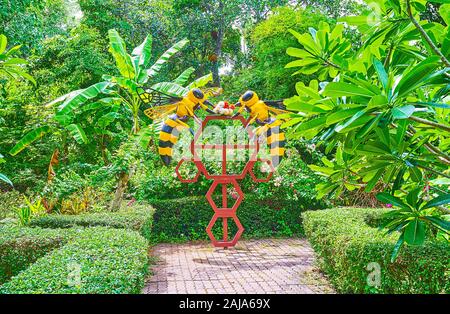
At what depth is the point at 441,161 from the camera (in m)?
2.11

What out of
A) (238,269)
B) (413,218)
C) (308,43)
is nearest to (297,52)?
(308,43)

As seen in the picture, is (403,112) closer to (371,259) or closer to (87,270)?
(87,270)

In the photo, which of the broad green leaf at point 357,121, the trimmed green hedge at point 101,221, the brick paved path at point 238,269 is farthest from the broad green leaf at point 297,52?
the trimmed green hedge at point 101,221

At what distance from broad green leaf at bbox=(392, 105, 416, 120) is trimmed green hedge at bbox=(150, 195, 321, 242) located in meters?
7.78

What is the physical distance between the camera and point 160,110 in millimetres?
8125

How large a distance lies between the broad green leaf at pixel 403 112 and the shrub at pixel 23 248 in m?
4.34

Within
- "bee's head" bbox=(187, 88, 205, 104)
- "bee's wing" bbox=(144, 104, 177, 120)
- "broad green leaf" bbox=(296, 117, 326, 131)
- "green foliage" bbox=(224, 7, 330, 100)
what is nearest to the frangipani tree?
"broad green leaf" bbox=(296, 117, 326, 131)

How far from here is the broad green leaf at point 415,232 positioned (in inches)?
72.5

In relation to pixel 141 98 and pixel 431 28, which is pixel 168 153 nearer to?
pixel 141 98

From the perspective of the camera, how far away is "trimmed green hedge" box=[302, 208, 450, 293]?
10.8 ft

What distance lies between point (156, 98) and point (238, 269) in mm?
3715

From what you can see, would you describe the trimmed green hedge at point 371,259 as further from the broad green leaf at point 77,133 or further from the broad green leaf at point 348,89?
the broad green leaf at point 77,133

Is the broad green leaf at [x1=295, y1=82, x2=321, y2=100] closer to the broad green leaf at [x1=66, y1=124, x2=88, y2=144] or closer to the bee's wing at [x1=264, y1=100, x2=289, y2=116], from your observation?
the bee's wing at [x1=264, y1=100, x2=289, y2=116]
